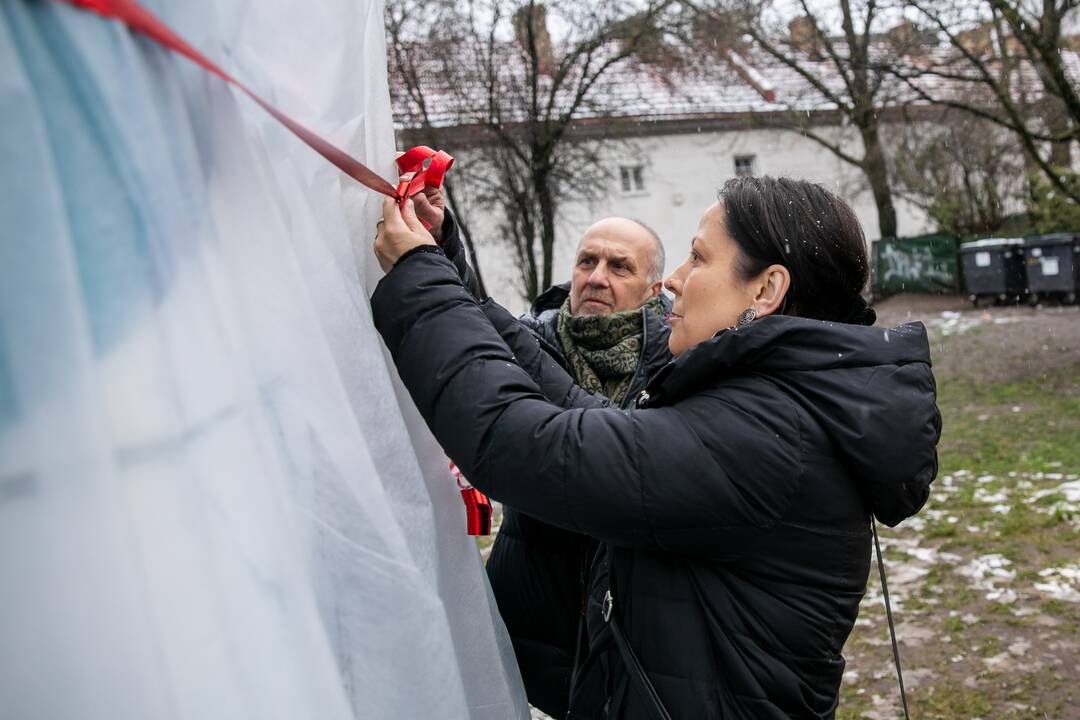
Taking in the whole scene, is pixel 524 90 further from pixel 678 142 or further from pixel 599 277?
pixel 678 142

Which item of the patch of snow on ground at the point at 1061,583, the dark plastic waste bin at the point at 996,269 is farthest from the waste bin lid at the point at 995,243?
the patch of snow on ground at the point at 1061,583

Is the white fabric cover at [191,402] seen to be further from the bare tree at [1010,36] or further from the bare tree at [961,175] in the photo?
Result: the bare tree at [961,175]

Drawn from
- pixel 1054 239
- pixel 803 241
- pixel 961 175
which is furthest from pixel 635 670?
pixel 961 175

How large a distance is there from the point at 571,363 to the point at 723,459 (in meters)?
1.42

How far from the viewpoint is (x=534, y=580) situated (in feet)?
6.44

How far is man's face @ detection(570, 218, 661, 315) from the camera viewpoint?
2912mm

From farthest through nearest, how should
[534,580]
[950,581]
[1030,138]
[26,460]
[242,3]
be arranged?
[1030,138] < [950,581] < [534,580] < [242,3] < [26,460]

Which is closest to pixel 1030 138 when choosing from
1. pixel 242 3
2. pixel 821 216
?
pixel 821 216

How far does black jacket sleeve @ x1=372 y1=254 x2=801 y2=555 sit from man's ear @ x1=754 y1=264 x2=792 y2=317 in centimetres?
26

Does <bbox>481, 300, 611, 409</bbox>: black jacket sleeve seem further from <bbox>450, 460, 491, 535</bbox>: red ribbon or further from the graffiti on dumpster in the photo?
the graffiti on dumpster

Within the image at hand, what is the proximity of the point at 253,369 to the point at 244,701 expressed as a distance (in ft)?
1.14

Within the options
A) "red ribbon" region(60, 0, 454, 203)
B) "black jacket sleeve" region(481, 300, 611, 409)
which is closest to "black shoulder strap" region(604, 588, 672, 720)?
"black jacket sleeve" region(481, 300, 611, 409)

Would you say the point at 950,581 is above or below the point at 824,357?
below

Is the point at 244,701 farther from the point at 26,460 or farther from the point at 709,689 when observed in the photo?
the point at 709,689
